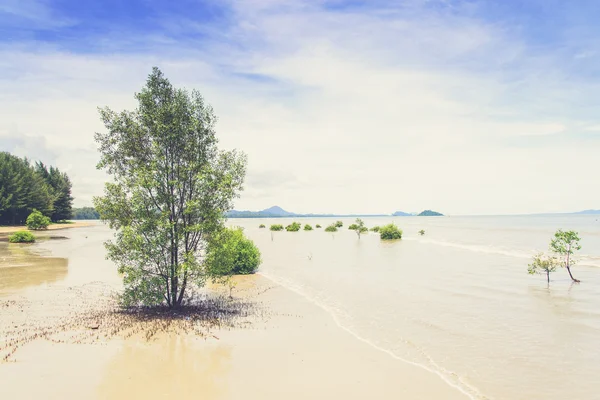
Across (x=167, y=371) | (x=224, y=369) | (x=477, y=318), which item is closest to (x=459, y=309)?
(x=477, y=318)

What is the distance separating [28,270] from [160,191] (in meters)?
20.7

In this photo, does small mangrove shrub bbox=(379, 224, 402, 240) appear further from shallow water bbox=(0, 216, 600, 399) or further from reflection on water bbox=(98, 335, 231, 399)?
reflection on water bbox=(98, 335, 231, 399)

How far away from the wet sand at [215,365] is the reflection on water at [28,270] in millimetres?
9390

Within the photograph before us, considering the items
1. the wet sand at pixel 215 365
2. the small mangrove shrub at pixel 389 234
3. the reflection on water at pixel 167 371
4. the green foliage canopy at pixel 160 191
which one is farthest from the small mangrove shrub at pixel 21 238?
the small mangrove shrub at pixel 389 234

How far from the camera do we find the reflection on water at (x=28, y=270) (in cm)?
2366

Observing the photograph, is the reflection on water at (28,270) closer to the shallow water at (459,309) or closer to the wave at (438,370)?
the shallow water at (459,309)

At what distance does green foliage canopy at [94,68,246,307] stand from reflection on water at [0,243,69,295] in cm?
1115

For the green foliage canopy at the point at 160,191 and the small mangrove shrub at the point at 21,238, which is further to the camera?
the small mangrove shrub at the point at 21,238

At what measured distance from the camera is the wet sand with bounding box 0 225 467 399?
915cm

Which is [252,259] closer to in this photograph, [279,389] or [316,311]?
[316,311]

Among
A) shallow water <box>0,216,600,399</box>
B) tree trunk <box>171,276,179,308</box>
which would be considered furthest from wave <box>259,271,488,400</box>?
tree trunk <box>171,276,179,308</box>

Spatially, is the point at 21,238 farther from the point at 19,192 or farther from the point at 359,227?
the point at 359,227

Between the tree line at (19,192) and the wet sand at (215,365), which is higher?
the tree line at (19,192)

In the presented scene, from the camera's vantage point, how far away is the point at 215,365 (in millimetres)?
10750
